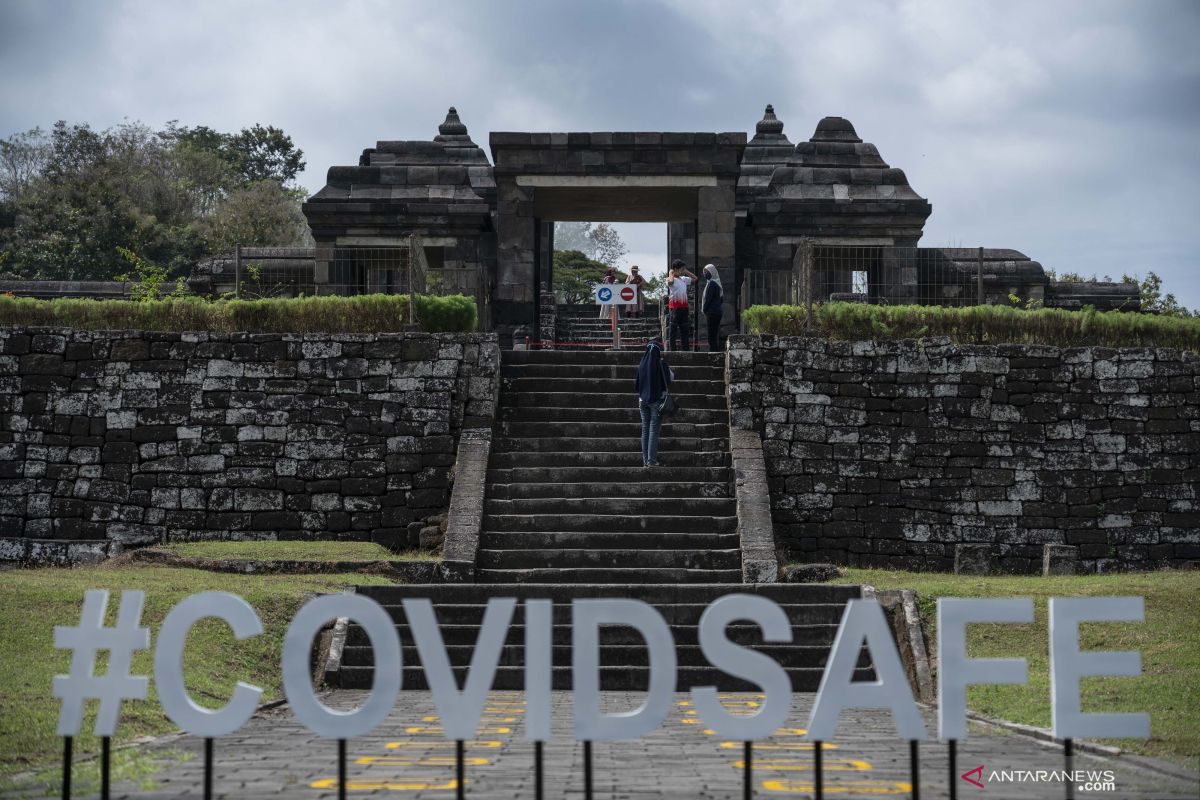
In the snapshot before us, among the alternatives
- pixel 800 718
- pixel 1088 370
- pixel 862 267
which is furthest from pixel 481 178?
pixel 800 718

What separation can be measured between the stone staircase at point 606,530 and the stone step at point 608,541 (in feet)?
0.04

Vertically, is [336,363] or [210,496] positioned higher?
[336,363]

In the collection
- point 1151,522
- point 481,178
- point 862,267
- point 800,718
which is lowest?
point 800,718

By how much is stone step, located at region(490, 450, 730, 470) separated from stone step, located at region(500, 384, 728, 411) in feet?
3.10

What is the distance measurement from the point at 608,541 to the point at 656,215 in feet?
36.0

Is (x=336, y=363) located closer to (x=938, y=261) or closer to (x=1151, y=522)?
(x=1151, y=522)

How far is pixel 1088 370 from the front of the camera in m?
14.8

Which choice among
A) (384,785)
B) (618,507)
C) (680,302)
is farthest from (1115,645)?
(680,302)

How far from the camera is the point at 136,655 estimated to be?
8.77 metres

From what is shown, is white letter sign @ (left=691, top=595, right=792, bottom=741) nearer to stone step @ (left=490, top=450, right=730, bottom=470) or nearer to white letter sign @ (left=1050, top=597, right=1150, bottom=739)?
white letter sign @ (left=1050, top=597, right=1150, bottom=739)

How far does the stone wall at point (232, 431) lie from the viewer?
562 inches

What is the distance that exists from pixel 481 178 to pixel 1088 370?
11.6 m

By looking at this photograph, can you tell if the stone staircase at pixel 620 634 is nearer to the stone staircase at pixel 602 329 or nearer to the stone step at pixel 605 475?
the stone step at pixel 605 475

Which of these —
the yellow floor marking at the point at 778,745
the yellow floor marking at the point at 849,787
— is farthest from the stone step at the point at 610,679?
the yellow floor marking at the point at 849,787
